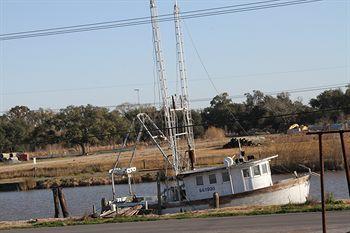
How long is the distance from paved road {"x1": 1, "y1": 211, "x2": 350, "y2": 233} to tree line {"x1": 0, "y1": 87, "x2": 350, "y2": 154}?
68.1m

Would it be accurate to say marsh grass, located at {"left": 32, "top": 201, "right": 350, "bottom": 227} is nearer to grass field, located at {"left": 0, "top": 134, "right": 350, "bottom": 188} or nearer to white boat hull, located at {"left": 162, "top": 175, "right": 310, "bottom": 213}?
white boat hull, located at {"left": 162, "top": 175, "right": 310, "bottom": 213}

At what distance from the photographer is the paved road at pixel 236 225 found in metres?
22.1

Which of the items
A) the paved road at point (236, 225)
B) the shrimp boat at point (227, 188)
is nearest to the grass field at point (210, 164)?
the shrimp boat at point (227, 188)

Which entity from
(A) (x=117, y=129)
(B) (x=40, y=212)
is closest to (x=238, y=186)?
(B) (x=40, y=212)

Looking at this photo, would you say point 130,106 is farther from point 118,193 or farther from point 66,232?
point 66,232

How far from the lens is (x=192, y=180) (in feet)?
128

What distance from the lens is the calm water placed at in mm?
46550

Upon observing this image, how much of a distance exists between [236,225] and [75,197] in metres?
34.9

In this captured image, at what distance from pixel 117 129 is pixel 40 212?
6755cm

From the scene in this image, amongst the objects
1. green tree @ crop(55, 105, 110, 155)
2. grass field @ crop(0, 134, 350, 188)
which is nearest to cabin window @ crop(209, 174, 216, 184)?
grass field @ crop(0, 134, 350, 188)

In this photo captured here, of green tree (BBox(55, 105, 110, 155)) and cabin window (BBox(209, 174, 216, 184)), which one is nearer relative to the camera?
cabin window (BBox(209, 174, 216, 184))

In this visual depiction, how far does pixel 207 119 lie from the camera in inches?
4678

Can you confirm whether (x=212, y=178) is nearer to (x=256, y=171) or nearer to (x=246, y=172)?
(x=246, y=172)

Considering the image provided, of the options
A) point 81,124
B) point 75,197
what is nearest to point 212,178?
point 75,197
